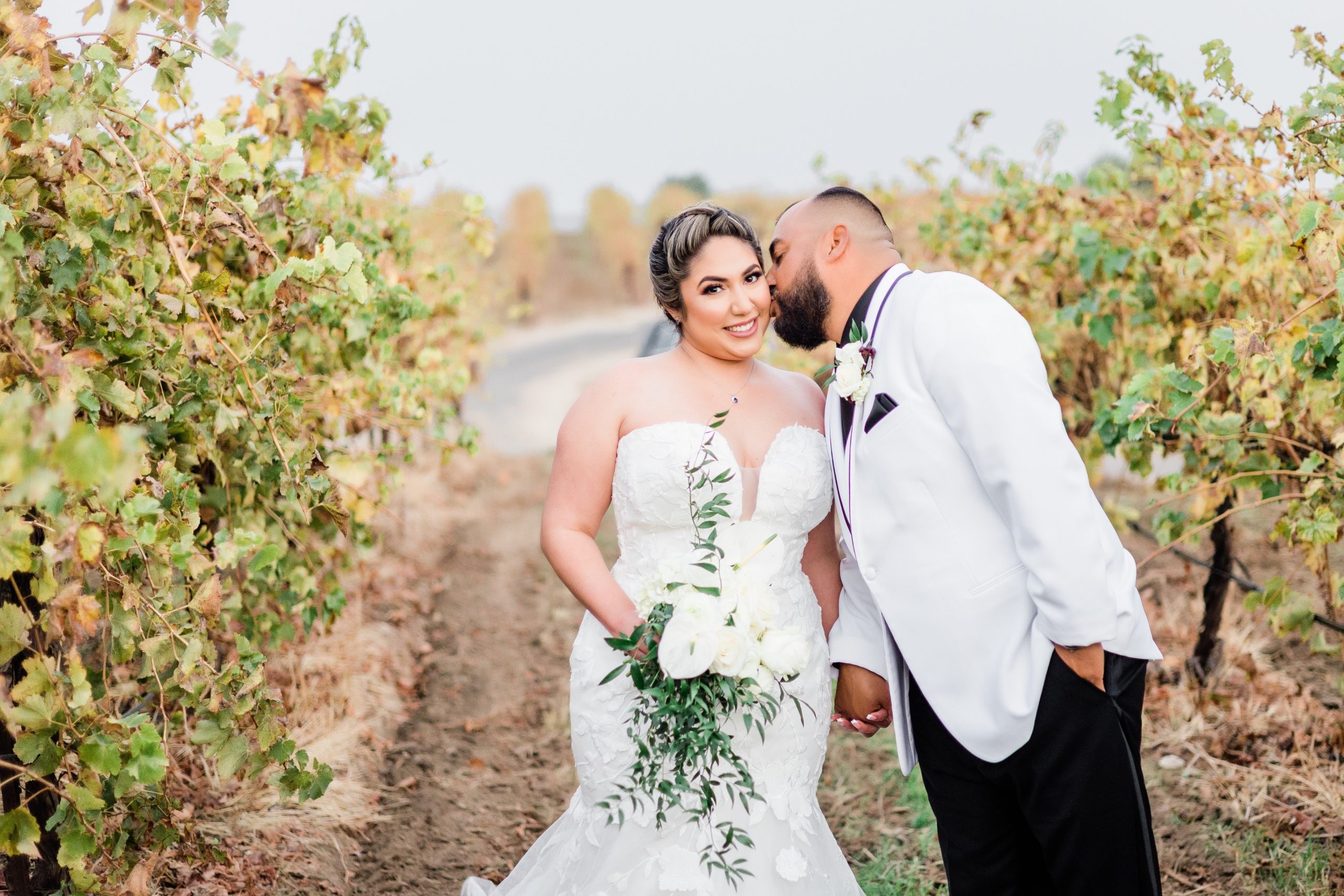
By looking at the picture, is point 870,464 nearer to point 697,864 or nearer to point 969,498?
point 969,498

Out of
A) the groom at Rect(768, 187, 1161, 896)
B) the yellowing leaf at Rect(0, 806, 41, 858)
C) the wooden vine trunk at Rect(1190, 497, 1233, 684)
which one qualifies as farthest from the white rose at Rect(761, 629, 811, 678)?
the wooden vine trunk at Rect(1190, 497, 1233, 684)

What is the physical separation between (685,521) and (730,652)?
0.62 meters

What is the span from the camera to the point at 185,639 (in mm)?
2248

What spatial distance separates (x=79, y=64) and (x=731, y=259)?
1.67m

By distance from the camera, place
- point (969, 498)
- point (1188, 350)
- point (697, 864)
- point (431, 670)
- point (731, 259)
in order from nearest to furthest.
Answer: point (969, 498) < point (697, 864) < point (731, 259) < point (1188, 350) < point (431, 670)

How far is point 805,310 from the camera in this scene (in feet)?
8.93

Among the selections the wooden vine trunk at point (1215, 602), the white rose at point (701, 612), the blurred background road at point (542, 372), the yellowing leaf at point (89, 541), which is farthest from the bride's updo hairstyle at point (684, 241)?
the blurred background road at point (542, 372)

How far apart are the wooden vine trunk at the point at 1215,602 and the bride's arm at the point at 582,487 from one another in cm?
312

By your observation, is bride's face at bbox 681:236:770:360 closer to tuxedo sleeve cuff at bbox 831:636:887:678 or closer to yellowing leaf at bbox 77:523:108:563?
tuxedo sleeve cuff at bbox 831:636:887:678

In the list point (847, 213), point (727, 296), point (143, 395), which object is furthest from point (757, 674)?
point (143, 395)

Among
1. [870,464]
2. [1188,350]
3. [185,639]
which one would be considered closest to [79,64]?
[185,639]

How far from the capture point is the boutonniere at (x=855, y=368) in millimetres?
2395

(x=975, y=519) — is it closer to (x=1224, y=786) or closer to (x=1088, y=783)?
(x=1088, y=783)

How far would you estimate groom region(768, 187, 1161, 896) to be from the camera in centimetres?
217
